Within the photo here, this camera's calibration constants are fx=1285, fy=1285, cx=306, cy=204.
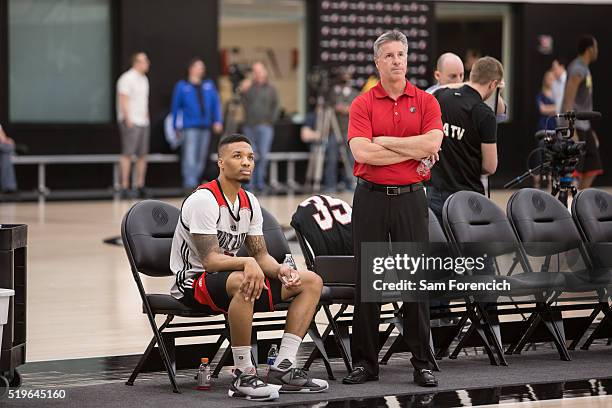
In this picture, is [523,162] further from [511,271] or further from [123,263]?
[511,271]

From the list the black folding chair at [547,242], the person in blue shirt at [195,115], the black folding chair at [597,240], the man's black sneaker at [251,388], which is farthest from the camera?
the person in blue shirt at [195,115]

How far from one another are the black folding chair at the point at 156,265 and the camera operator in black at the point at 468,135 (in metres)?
1.89

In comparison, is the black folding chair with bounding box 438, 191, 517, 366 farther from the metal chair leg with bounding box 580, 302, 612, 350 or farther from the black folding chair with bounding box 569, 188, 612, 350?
the metal chair leg with bounding box 580, 302, 612, 350

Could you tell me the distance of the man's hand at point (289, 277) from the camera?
19.2 feet

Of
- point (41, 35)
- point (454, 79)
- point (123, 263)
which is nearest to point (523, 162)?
point (41, 35)

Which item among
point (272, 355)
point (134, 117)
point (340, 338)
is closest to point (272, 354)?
point (272, 355)

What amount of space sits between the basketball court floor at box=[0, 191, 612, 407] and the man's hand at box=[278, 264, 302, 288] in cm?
53

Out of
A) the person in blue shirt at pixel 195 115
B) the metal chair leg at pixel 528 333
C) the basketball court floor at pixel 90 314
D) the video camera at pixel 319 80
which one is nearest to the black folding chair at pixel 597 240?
the basketball court floor at pixel 90 314

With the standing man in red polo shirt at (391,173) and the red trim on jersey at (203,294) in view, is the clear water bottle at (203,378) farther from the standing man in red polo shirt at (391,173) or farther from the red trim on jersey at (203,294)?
the standing man in red polo shirt at (391,173)

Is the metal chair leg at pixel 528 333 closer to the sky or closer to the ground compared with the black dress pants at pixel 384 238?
closer to the ground

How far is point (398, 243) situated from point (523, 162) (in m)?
16.6

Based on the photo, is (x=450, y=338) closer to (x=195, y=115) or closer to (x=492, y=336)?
(x=492, y=336)

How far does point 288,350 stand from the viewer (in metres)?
5.82

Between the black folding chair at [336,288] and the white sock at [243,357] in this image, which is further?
the black folding chair at [336,288]
